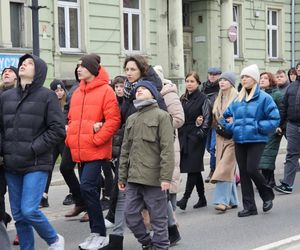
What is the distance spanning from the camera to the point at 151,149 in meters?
5.97

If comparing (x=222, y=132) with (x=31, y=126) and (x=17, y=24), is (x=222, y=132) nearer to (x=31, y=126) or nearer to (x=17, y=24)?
(x=31, y=126)

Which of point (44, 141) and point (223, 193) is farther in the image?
point (223, 193)

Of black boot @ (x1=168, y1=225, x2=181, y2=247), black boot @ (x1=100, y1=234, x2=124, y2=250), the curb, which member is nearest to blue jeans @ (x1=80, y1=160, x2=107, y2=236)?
black boot @ (x1=100, y1=234, x2=124, y2=250)

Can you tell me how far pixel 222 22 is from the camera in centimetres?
2352

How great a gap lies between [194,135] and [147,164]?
272 cm

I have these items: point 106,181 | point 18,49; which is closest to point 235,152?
point 106,181

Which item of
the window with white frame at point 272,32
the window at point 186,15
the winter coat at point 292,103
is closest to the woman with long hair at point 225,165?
the winter coat at point 292,103

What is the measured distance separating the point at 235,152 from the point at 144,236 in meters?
2.50

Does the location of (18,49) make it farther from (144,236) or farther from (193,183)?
(144,236)

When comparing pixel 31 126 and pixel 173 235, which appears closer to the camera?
pixel 31 126

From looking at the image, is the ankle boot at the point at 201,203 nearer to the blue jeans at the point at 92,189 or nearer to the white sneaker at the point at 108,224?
the white sneaker at the point at 108,224

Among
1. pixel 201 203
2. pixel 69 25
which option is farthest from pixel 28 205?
pixel 69 25

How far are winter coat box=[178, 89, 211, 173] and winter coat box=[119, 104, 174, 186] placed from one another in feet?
8.55

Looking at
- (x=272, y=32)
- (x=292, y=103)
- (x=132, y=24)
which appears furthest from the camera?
(x=272, y=32)
